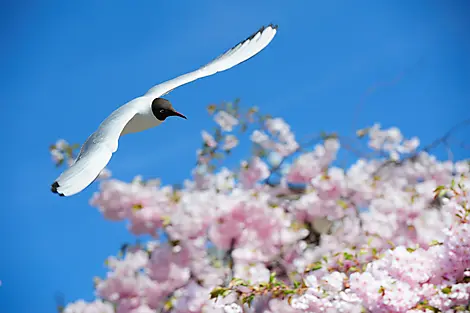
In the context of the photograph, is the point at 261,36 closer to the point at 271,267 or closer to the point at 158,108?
the point at 158,108

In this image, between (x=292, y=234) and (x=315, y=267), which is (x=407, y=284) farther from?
(x=292, y=234)

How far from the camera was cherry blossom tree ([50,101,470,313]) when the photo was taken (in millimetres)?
1858

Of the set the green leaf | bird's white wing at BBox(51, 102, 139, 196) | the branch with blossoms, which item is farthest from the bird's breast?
the green leaf

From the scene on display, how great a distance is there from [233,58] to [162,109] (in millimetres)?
434

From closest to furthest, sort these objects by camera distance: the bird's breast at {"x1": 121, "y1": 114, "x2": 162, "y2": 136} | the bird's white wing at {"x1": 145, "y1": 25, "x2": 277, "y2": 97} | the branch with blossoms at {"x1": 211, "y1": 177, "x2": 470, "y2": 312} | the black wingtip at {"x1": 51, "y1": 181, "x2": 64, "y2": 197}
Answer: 1. the black wingtip at {"x1": 51, "y1": 181, "x2": 64, "y2": 197}
2. the branch with blossoms at {"x1": 211, "y1": 177, "x2": 470, "y2": 312}
3. the bird's breast at {"x1": 121, "y1": 114, "x2": 162, "y2": 136}
4. the bird's white wing at {"x1": 145, "y1": 25, "x2": 277, "y2": 97}

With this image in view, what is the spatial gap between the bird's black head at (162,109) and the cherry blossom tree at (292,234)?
0.70m

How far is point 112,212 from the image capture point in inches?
130

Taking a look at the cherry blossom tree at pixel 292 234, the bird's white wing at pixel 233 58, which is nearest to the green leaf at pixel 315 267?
the cherry blossom tree at pixel 292 234

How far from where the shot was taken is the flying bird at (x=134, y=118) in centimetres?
138

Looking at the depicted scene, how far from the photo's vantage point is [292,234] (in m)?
2.93

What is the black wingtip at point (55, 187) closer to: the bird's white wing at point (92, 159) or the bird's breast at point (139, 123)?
the bird's white wing at point (92, 159)

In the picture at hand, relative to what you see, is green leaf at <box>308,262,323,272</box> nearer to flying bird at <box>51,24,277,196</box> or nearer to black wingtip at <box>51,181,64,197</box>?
flying bird at <box>51,24,277,196</box>

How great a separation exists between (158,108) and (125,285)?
4.13 feet

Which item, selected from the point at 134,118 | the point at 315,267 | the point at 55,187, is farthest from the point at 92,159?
the point at 315,267
